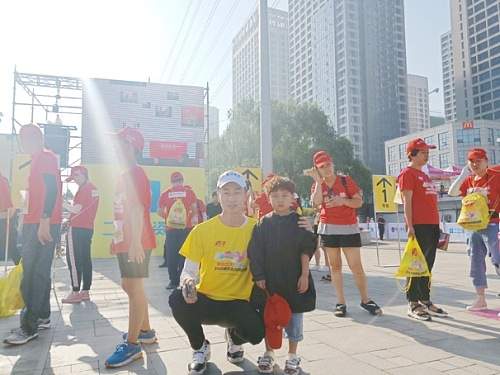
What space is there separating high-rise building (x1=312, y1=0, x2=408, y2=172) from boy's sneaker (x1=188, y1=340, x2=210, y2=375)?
339 feet

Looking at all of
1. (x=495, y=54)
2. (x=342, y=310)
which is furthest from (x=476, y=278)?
(x=495, y=54)

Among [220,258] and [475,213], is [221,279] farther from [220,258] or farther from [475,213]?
A: [475,213]

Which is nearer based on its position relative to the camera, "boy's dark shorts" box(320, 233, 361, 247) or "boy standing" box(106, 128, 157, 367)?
"boy standing" box(106, 128, 157, 367)

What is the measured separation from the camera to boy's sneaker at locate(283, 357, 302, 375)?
2.81 meters

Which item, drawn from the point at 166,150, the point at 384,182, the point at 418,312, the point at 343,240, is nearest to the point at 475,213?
the point at 418,312

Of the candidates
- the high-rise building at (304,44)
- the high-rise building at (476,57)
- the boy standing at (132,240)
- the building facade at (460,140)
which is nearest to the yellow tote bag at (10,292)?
the boy standing at (132,240)

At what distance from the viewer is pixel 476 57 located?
10788cm

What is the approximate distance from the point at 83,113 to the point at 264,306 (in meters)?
20.3

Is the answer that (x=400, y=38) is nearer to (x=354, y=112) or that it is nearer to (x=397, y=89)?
(x=397, y=89)

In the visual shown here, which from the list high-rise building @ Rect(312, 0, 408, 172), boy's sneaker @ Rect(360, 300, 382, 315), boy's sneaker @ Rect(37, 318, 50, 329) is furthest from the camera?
high-rise building @ Rect(312, 0, 408, 172)

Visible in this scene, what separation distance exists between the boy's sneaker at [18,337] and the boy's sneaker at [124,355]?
1138 millimetres

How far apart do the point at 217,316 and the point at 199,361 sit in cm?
33

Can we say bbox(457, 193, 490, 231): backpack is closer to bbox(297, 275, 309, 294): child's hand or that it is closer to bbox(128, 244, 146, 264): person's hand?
bbox(297, 275, 309, 294): child's hand

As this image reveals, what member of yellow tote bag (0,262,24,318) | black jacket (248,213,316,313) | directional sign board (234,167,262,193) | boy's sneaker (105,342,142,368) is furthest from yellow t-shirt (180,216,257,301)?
directional sign board (234,167,262,193)
